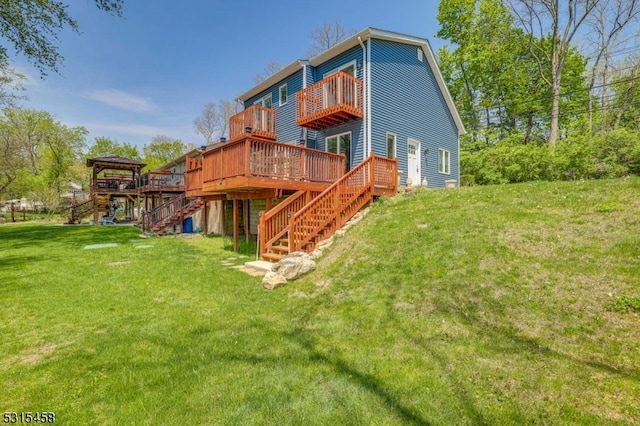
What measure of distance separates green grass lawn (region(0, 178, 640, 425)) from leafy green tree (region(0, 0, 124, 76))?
10.1m

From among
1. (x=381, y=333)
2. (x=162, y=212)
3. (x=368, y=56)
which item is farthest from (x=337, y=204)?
(x=162, y=212)

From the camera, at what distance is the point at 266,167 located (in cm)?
798

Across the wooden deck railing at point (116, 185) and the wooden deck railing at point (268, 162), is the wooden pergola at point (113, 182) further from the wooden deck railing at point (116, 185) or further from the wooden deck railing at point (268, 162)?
the wooden deck railing at point (268, 162)

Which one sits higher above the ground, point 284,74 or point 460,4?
point 460,4

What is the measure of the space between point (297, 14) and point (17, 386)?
18.2 metres

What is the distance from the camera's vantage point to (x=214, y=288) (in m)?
5.93

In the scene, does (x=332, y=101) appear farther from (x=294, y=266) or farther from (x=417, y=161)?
(x=294, y=266)

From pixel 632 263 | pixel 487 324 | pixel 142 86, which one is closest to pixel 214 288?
pixel 487 324

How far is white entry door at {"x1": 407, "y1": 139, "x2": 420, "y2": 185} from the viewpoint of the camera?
1309 cm

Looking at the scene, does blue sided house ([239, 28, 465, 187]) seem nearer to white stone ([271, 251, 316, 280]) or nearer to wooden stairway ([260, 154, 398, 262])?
wooden stairway ([260, 154, 398, 262])

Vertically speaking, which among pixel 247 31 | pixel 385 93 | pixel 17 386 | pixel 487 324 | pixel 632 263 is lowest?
pixel 17 386

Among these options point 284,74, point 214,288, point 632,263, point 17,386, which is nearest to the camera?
point 17,386

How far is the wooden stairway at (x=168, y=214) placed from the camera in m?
15.3

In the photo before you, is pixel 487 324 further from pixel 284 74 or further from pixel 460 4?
pixel 460 4
